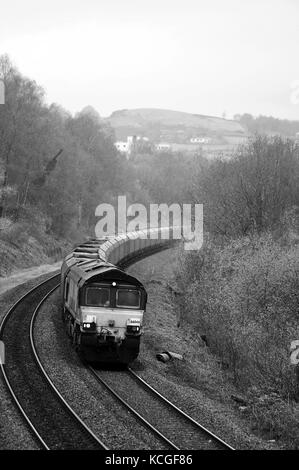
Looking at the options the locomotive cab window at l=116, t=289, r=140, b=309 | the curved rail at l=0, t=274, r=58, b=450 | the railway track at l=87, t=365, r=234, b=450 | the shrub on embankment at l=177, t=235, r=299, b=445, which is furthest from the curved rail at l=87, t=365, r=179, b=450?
the shrub on embankment at l=177, t=235, r=299, b=445

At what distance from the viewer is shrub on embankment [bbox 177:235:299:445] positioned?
59.5 ft

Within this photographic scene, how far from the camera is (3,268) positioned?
41.3 meters

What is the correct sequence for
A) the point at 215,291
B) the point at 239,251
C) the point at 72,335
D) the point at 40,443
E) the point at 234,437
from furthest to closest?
the point at 239,251 < the point at 215,291 < the point at 72,335 < the point at 234,437 < the point at 40,443

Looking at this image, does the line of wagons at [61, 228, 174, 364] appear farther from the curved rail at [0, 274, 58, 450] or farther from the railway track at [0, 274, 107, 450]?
the curved rail at [0, 274, 58, 450]

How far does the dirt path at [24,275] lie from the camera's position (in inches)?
1442

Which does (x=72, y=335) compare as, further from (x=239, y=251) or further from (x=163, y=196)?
(x=163, y=196)

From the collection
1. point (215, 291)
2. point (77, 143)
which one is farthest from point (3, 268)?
point (77, 143)

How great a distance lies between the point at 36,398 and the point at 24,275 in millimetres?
26011

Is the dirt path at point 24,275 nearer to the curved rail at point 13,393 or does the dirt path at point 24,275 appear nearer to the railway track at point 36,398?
the curved rail at point 13,393

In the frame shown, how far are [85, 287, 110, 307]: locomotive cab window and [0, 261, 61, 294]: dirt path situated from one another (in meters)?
15.5

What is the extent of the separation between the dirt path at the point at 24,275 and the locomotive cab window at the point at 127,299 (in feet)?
52.0

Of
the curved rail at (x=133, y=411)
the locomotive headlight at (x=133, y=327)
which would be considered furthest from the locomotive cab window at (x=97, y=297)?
the curved rail at (x=133, y=411)

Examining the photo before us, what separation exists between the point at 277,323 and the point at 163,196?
89.4m

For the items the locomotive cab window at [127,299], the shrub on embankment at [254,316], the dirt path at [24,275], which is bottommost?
the dirt path at [24,275]
